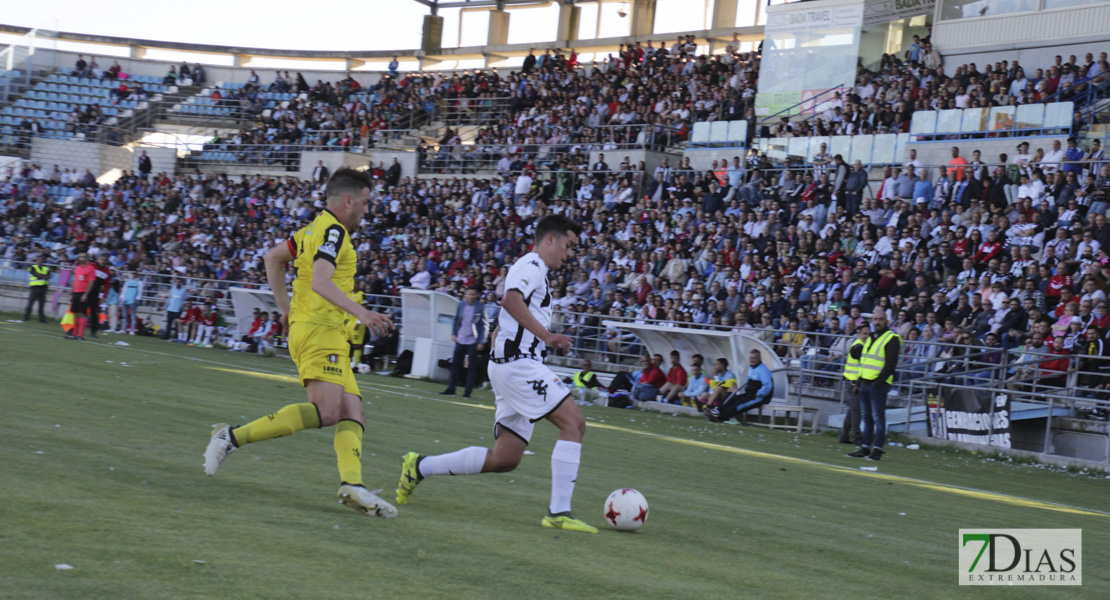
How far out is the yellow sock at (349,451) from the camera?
20.5 ft

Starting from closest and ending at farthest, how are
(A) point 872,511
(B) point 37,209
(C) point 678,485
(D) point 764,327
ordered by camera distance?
(A) point 872,511, (C) point 678,485, (D) point 764,327, (B) point 37,209

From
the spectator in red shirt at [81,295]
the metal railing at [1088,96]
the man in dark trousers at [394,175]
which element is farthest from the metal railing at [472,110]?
the metal railing at [1088,96]

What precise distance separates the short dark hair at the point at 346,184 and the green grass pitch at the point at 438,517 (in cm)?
186

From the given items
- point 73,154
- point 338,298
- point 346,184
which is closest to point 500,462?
point 338,298

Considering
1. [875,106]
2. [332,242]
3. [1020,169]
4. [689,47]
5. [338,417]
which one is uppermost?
[689,47]

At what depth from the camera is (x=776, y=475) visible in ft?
36.3

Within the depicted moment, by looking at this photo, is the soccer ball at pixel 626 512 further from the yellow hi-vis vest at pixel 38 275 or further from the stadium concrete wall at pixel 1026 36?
the yellow hi-vis vest at pixel 38 275

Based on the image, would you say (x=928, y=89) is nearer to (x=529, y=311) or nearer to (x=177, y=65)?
(x=529, y=311)

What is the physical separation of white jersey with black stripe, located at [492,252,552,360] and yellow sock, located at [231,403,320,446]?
1.17 meters

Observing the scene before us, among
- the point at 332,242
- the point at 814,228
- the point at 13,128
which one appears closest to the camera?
the point at 332,242

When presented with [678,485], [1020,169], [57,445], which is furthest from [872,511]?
[1020,169]

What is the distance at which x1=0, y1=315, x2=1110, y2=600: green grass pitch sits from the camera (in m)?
4.51

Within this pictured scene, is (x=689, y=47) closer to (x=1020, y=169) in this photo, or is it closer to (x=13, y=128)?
(x=1020, y=169)

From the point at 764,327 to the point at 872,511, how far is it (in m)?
12.5
